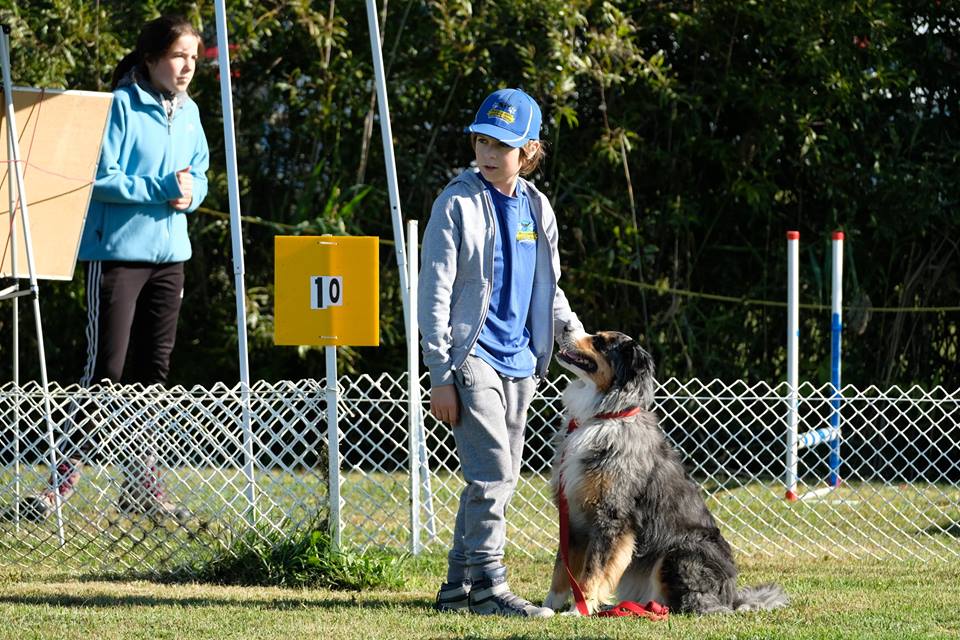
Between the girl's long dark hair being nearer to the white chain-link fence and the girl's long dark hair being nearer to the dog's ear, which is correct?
the white chain-link fence

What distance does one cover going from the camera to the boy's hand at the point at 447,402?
157 inches

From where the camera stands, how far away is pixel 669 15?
24.8 feet

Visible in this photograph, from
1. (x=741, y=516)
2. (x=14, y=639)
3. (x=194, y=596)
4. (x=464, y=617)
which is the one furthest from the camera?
(x=741, y=516)

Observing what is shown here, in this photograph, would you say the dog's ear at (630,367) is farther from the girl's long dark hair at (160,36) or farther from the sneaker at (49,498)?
the girl's long dark hair at (160,36)

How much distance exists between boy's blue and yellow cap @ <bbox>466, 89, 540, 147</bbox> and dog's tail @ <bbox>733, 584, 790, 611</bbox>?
1641 mm

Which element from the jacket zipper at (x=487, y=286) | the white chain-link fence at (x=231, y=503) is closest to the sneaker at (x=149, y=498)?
the white chain-link fence at (x=231, y=503)

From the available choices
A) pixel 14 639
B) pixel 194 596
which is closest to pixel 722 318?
pixel 194 596

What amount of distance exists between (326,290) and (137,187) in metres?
1.14

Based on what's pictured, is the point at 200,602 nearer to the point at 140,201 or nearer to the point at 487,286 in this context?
the point at 487,286

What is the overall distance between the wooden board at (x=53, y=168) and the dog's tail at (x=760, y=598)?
2921mm

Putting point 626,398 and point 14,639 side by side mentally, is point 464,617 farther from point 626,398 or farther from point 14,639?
point 14,639

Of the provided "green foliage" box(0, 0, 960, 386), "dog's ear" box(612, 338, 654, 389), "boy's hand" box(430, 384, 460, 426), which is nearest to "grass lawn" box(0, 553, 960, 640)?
"boy's hand" box(430, 384, 460, 426)

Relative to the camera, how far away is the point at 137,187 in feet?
17.0

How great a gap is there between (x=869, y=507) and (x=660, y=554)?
2344 mm
